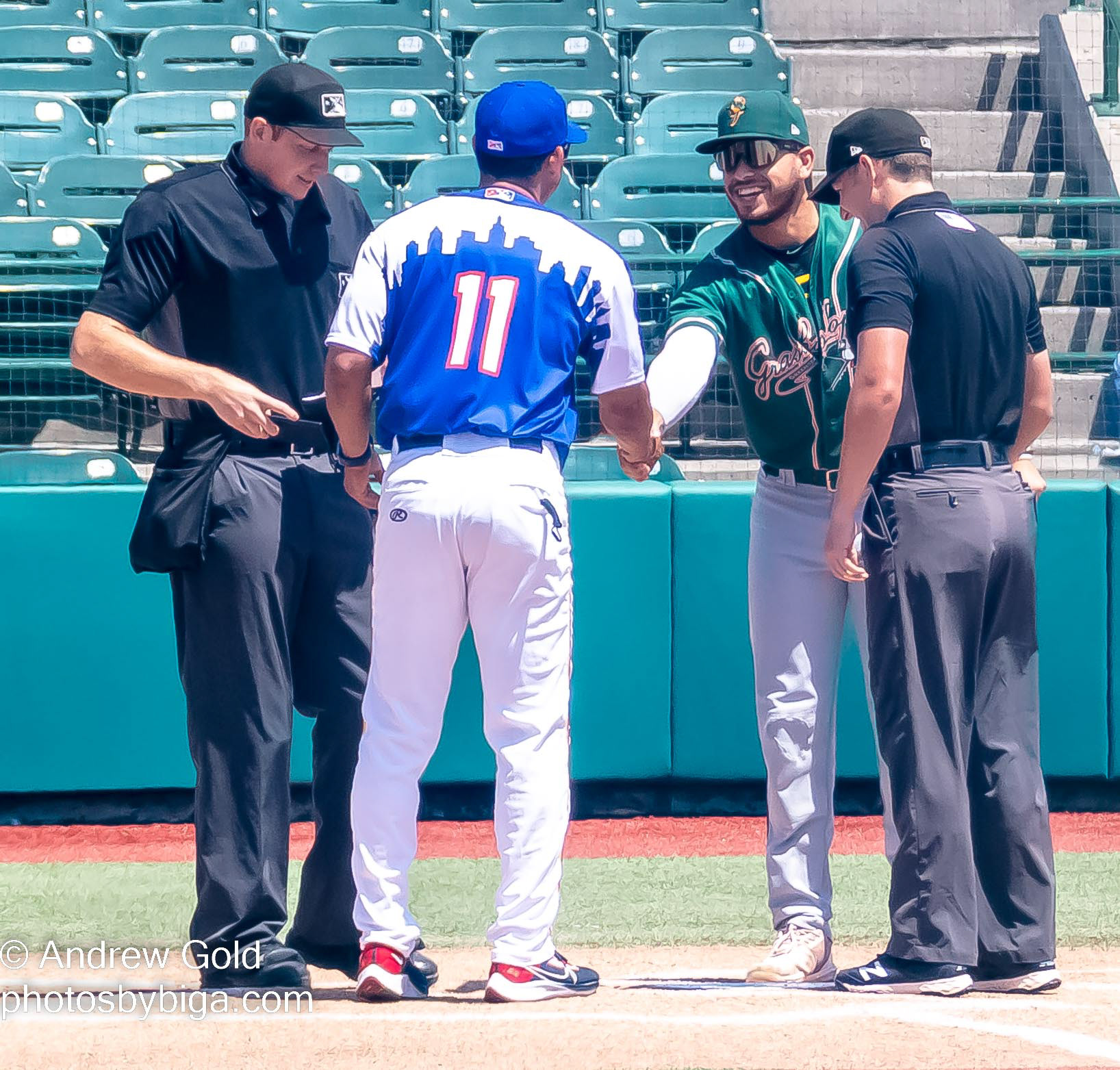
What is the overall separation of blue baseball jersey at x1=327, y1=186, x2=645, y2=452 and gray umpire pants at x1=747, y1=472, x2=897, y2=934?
0.74 meters

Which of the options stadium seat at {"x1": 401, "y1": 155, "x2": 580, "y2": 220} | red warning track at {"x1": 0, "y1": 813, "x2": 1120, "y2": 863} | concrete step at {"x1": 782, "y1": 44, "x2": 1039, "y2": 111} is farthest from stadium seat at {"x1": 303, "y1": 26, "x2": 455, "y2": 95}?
red warning track at {"x1": 0, "y1": 813, "x2": 1120, "y2": 863}

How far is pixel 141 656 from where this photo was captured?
5.46 m

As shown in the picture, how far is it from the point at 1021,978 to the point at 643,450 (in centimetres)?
137

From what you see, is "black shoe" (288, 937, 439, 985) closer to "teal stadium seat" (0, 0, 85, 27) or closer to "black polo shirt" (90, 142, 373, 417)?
"black polo shirt" (90, 142, 373, 417)

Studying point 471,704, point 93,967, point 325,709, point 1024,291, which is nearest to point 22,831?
point 471,704

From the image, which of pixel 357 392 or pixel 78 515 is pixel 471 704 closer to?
pixel 78 515

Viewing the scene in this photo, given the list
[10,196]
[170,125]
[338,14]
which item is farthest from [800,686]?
[338,14]

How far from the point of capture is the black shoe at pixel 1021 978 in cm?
331

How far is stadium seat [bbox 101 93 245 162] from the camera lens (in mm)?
8398

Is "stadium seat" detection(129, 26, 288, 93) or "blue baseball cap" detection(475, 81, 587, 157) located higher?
"stadium seat" detection(129, 26, 288, 93)

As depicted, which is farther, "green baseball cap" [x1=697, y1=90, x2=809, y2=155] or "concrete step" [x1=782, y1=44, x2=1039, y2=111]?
"concrete step" [x1=782, y1=44, x2=1039, y2=111]

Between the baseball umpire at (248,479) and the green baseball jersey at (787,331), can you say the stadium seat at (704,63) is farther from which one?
the baseball umpire at (248,479)

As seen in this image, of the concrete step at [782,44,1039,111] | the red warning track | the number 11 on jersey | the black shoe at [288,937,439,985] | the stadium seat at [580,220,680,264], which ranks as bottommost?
the red warning track

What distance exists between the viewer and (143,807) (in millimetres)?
5539
